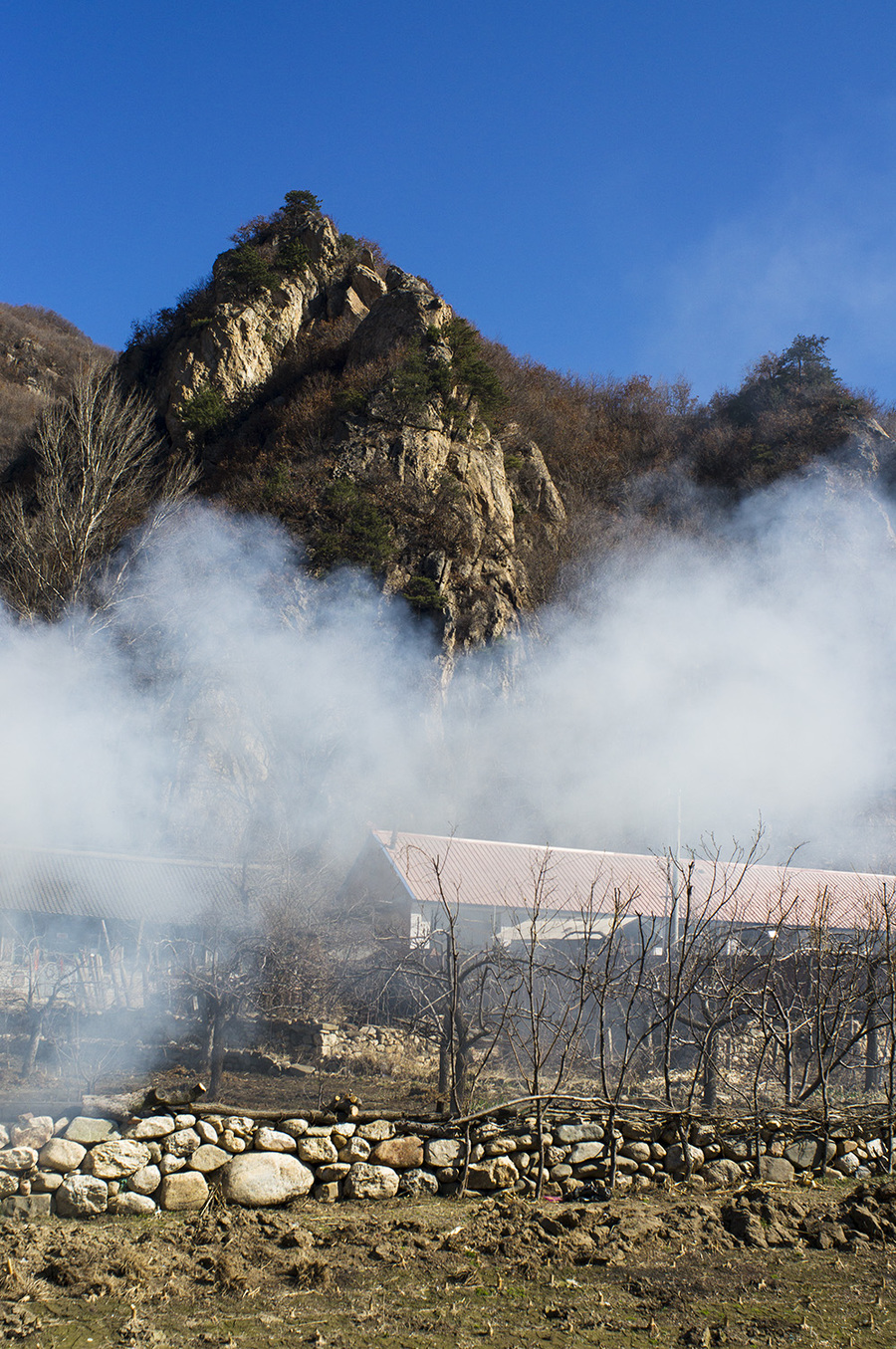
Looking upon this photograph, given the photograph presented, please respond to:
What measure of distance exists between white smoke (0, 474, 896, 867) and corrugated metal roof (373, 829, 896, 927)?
96.9 inches

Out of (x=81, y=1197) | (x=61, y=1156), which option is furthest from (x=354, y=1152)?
(x=61, y=1156)

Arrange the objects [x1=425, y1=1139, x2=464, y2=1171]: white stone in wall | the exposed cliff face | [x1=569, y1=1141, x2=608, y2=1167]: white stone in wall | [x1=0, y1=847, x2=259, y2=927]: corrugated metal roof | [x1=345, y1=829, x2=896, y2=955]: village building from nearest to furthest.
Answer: [x1=425, y1=1139, x2=464, y2=1171]: white stone in wall → [x1=569, y1=1141, x2=608, y2=1167]: white stone in wall → [x1=0, y1=847, x2=259, y2=927]: corrugated metal roof → [x1=345, y1=829, x2=896, y2=955]: village building → the exposed cliff face

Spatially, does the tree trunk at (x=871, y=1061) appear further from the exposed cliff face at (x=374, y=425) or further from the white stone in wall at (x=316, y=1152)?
the exposed cliff face at (x=374, y=425)

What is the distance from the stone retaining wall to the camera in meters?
4.33

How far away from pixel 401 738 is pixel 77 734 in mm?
6875

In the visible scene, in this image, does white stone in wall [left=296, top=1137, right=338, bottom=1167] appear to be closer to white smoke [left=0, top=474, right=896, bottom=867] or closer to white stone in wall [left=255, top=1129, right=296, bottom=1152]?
Result: white stone in wall [left=255, top=1129, right=296, bottom=1152]

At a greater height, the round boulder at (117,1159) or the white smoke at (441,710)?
the white smoke at (441,710)

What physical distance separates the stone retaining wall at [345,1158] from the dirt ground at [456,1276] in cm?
13

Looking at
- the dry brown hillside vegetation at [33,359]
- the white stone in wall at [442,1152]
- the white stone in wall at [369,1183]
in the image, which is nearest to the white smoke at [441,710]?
the white stone in wall at [442,1152]

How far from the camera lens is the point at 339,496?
66.8ft

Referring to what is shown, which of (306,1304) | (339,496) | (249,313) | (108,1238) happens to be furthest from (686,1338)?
(249,313)

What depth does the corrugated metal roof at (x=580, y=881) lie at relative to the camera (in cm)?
1316

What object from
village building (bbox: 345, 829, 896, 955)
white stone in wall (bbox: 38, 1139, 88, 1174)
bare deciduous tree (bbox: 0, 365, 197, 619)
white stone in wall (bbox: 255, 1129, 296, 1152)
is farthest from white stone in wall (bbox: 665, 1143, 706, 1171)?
bare deciduous tree (bbox: 0, 365, 197, 619)

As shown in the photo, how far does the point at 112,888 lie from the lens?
11500mm
